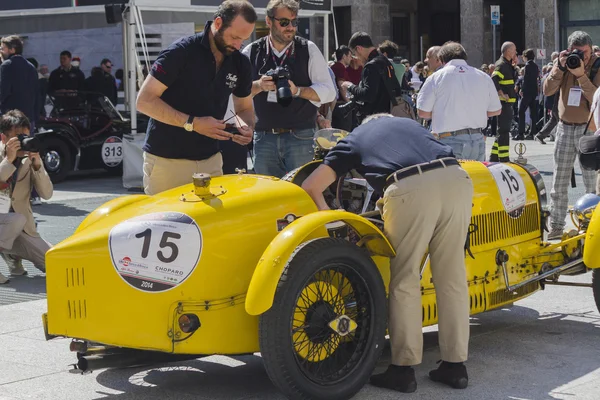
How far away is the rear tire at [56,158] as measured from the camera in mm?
14617

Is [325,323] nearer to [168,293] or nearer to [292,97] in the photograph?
[168,293]

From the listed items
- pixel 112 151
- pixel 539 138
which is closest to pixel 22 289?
pixel 112 151

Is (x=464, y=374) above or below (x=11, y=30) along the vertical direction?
below

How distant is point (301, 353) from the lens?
4762 mm

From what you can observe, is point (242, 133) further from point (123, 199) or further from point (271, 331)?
point (271, 331)

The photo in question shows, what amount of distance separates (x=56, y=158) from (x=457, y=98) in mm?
7847

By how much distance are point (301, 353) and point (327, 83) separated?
2.84 meters

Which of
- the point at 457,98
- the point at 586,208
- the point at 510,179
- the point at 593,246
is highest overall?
the point at 457,98

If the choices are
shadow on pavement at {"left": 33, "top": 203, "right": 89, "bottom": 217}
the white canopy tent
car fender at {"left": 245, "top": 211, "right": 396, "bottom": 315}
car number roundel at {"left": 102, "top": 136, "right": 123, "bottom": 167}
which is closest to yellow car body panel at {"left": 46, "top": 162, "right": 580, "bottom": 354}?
car fender at {"left": 245, "top": 211, "right": 396, "bottom": 315}

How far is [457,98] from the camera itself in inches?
331

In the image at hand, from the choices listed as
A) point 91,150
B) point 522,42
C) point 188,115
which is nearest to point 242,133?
point 188,115

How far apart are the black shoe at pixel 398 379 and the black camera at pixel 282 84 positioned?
85.8 inches

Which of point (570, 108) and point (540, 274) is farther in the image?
point (570, 108)

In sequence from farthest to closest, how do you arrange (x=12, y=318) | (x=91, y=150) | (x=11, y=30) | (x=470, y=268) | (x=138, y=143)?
(x=11, y=30) < (x=91, y=150) < (x=138, y=143) < (x=12, y=318) < (x=470, y=268)
